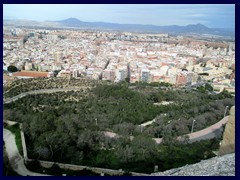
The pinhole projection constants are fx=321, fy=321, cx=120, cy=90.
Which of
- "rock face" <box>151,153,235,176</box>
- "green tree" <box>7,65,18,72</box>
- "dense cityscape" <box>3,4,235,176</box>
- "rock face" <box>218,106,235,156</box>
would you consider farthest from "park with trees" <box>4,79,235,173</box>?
"green tree" <box>7,65,18,72</box>

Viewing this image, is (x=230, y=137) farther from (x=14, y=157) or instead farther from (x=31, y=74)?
(x=31, y=74)

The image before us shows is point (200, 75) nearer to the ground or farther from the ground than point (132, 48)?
nearer to the ground

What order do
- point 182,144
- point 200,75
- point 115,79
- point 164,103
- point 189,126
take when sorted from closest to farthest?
point 182,144 < point 189,126 < point 164,103 < point 115,79 < point 200,75

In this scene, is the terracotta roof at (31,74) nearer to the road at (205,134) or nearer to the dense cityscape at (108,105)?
the dense cityscape at (108,105)

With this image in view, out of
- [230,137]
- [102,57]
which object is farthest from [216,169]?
[102,57]

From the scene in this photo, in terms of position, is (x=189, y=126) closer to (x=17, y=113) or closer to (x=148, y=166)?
(x=148, y=166)

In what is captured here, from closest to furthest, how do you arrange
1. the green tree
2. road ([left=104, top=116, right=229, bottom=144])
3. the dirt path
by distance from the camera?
the dirt path < road ([left=104, top=116, right=229, bottom=144]) < the green tree

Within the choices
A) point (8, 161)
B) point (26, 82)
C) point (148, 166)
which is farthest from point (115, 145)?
point (26, 82)

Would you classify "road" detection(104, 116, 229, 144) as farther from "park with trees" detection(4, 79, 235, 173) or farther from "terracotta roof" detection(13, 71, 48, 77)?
"terracotta roof" detection(13, 71, 48, 77)

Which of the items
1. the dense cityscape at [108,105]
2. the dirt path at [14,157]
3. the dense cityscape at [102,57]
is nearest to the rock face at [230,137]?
the dense cityscape at [108,105]
